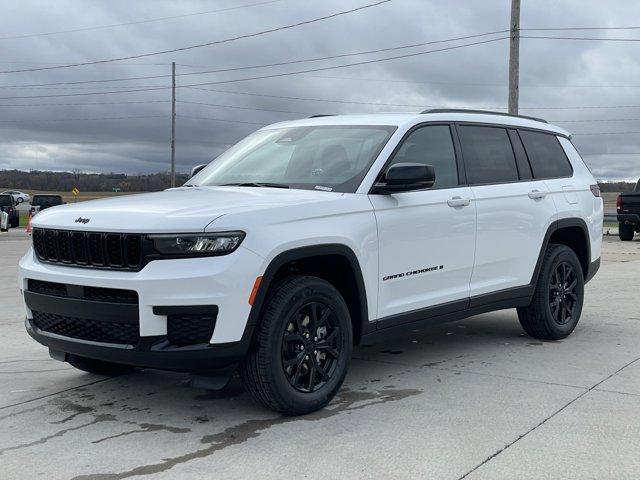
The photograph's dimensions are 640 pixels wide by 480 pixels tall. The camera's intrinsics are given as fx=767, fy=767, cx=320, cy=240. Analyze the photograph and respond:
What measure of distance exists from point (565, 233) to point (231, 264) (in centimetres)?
416

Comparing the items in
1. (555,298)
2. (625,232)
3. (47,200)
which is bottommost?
(625,232)

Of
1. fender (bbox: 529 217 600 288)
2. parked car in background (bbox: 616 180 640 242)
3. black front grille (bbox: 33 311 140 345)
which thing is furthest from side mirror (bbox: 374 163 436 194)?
parked car in background (bbox: 616 180 640 242)

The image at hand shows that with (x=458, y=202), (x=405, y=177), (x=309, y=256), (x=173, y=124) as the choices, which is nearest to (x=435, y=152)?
(x=458, y=202)

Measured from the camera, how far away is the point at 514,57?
22125 millimetres

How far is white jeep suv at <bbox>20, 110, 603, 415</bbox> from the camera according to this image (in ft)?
13.4

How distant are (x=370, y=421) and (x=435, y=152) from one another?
219 centimetres

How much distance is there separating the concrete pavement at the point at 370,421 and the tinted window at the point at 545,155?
5.13ft

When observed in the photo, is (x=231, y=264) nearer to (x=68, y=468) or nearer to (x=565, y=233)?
(x=68, y=468)

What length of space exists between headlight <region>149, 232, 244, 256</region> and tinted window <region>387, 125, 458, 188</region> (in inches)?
69.4

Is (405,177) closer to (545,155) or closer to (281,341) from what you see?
(281,341)

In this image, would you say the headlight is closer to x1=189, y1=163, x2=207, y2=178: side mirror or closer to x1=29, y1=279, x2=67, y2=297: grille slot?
x1=29, y1=279, x2=67, y2=297: grille slot

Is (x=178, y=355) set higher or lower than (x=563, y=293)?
higher

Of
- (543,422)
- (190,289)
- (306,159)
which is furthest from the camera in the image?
(306,159)

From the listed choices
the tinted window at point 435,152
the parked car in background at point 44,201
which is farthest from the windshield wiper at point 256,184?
the parked car in background at point 44,201
